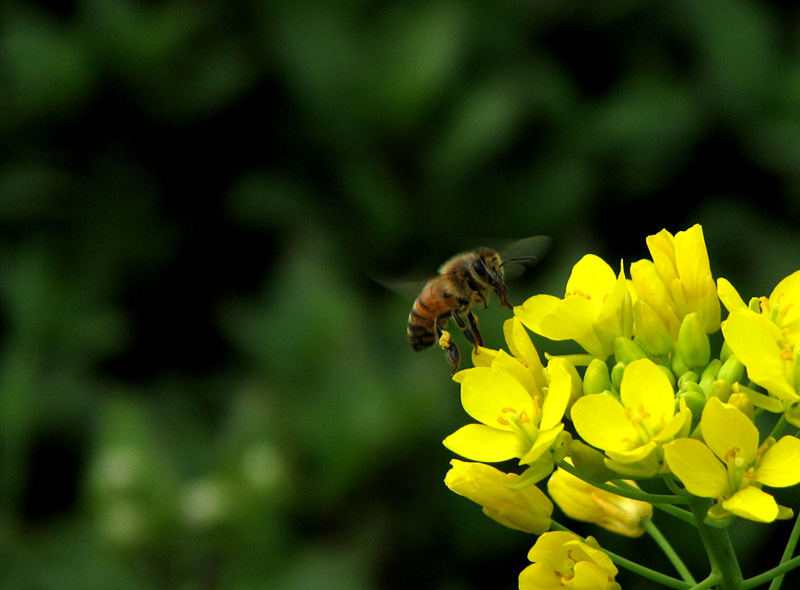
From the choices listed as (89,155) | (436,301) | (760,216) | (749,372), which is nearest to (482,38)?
(760,216)

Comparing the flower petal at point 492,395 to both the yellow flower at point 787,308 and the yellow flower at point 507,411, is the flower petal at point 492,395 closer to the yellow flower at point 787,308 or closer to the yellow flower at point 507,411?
the yellow flower at point 507,411

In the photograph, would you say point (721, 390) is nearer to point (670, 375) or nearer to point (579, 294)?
point (670, 375)

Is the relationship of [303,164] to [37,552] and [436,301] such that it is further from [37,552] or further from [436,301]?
[436,301]

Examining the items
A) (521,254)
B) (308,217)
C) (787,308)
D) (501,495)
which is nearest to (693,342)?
(787,308)

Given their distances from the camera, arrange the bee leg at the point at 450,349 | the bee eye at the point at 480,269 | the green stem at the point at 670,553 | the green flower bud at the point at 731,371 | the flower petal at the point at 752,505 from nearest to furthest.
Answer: the flower petal at the point at 752,505, the green flower bud at the point at 731,371, the green stem at the point at 670,553, the bee leg at the point at 450,349, the bee eye at the point at 480,269

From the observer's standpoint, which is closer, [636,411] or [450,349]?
[636,411]

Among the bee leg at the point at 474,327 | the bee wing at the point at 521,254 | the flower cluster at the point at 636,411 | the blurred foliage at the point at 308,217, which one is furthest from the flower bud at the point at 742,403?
the blurred foliage at the point at 308,217

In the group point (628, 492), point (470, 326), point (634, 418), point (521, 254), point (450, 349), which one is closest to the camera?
point (634, 418)
